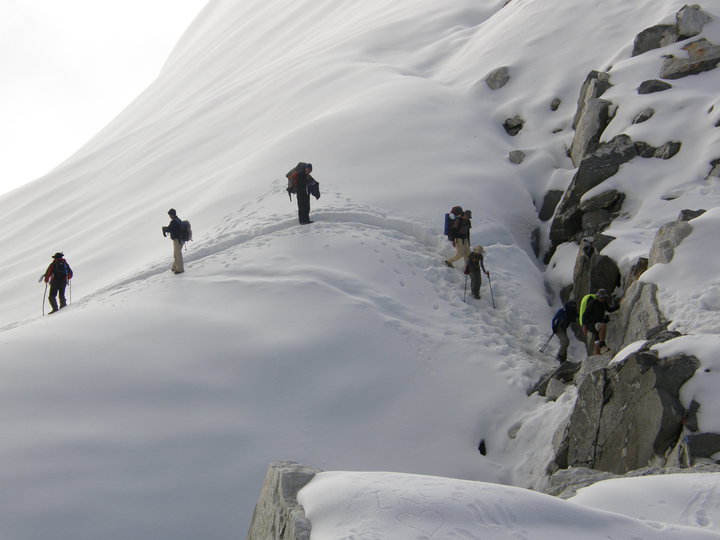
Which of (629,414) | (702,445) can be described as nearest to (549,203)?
(629,414)

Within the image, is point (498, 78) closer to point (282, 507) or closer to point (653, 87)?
point (653, 87)

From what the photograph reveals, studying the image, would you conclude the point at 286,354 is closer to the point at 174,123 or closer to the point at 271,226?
the point at 271,226

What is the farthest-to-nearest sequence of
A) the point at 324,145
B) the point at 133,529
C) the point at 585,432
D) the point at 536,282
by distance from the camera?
1. the point at 324,145
2. the point at 536,282
3. the point at 585,432
4. the point at 133,529

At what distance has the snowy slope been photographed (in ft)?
32.1

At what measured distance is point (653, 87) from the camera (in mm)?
19328

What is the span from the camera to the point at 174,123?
3631cm

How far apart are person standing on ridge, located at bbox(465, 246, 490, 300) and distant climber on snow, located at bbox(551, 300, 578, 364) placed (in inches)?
84.9

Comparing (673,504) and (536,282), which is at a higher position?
(536,282)

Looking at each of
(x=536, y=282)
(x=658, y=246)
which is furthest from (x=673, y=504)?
(x=536, y=282)

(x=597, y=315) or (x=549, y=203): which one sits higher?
(x=549, y=203)

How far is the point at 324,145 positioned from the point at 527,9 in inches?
462

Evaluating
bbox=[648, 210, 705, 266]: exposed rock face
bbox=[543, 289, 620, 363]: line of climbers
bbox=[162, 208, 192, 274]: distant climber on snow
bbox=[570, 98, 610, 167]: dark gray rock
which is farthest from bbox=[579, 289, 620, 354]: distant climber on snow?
bbox=[162, 208, 192, 274]: distant climber on snow

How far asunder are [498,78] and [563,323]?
13740 mm

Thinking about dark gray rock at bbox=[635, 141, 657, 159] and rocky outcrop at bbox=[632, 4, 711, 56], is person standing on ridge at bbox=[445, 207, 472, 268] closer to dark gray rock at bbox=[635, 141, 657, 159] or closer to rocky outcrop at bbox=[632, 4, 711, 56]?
dark gray rock at bbox=[635, 141, 657, 159]
